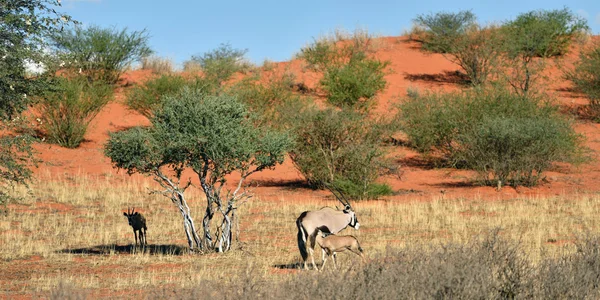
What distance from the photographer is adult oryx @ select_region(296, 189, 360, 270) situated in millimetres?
10750

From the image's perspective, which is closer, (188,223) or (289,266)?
(289,266)

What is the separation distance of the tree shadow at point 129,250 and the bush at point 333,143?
9.62 metres

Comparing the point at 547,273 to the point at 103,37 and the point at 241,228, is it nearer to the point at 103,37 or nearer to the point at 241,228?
the point at 241,228

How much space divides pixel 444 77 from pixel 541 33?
235 inches

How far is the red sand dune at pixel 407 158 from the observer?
2400 centimetres

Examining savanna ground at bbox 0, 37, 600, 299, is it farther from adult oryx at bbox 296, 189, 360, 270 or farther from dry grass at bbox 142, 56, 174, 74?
dry grass at bbox 142, 56, 174, 74

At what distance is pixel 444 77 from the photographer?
44812 mm

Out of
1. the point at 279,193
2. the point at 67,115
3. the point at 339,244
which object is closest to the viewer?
the point at 339,244

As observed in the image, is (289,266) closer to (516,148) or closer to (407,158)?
(516,148)

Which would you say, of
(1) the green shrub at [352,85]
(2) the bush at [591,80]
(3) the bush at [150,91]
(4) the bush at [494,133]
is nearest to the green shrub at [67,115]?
(3) the bush at [150,91]

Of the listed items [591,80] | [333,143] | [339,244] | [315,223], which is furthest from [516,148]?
[591,80]

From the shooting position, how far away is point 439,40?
47.1m

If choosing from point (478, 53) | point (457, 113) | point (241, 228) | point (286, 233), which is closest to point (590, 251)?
point (286, 233)

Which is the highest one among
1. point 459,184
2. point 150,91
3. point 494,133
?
point 150,91
